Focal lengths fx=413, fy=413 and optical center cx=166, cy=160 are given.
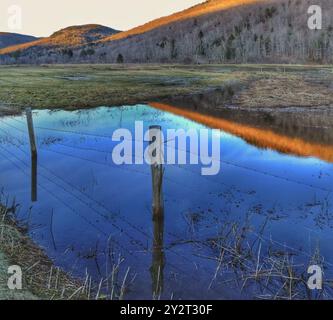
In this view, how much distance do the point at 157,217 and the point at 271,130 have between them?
1611cm

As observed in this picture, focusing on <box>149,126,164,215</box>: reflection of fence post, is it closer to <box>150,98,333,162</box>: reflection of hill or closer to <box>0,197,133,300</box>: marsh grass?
<box>0,197,133,300</box>: marsh grass

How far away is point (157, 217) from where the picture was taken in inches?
463

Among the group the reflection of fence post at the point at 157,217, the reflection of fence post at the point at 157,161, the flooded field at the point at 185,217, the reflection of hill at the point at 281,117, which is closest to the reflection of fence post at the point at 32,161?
the flooded field at the point at 185,217

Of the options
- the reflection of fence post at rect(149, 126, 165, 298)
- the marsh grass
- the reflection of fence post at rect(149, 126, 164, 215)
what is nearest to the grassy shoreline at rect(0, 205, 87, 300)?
the marsh grass

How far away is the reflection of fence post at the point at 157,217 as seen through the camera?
9055 millimetres

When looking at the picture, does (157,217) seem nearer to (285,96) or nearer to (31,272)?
(31,272)

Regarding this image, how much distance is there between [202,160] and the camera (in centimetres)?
1862

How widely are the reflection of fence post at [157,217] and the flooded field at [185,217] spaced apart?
0.15ft

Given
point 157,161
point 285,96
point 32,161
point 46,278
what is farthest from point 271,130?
point 46,278

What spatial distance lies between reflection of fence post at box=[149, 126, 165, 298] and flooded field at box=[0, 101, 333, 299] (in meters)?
0.05

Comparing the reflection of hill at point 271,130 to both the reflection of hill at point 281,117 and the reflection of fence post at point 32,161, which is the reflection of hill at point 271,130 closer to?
the reflection of hill at point 281,117

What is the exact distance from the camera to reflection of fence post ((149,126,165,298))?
356 inches
